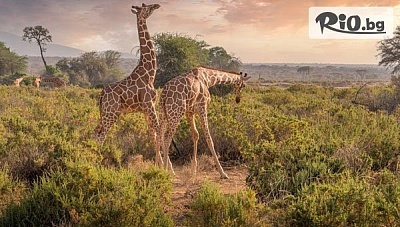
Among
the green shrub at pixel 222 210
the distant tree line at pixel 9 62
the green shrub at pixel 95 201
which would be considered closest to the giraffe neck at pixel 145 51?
the green shrub at pixel 95 201

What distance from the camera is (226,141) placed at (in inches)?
336

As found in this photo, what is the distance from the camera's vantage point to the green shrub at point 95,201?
3703mm

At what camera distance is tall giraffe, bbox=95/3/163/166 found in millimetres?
6137

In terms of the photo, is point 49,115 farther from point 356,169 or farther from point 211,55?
point 211,55

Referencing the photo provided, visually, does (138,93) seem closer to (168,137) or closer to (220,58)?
(168,137)

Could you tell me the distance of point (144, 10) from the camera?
6.32m

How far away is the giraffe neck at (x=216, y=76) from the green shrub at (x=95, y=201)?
276 centimetres

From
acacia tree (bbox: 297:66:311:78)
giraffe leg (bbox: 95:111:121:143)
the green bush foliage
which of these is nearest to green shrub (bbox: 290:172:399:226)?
the green bush foliage

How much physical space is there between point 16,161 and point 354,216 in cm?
497

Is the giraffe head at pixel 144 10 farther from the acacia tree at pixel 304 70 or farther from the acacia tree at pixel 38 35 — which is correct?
the acacia tree at pixel 304 70

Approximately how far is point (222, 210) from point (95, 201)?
141 cm

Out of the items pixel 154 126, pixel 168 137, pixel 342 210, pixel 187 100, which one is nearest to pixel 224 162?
pixel 168 137

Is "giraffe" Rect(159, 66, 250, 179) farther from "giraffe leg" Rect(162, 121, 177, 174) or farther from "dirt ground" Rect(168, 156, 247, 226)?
"dirt ground" Rect(168, 156, 247, 226)

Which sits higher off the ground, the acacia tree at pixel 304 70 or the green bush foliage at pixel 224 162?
the acacia tree at pixel 304 70
